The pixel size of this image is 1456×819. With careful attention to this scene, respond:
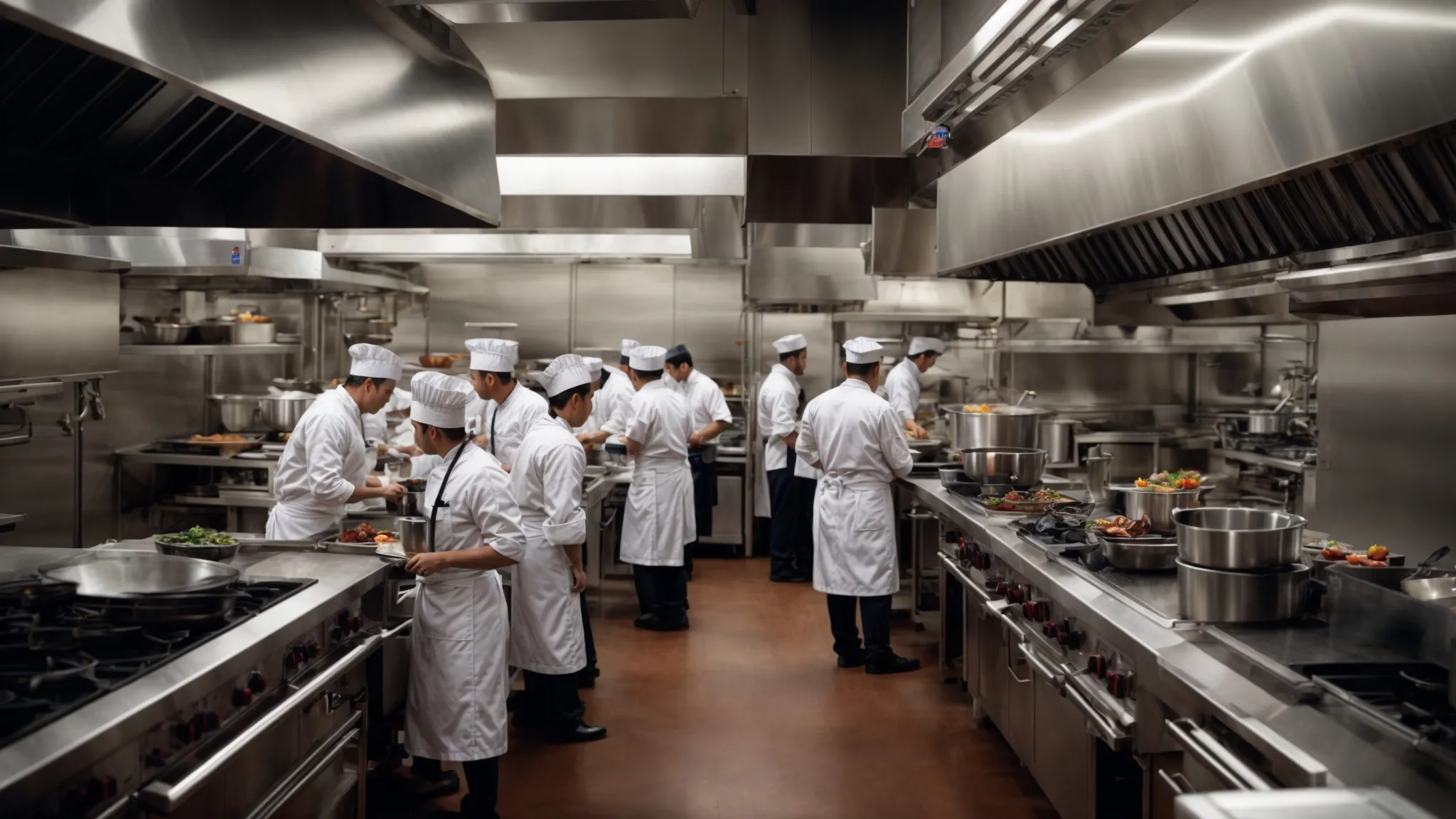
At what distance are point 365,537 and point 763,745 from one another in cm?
171

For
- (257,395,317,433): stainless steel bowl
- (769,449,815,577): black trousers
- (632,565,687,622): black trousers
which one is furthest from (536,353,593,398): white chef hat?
(769,449,815,577): black trousers

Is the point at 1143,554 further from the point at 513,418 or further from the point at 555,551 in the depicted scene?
the point at 513,418

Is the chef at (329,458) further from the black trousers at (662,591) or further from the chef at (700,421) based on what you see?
the chef at (700,421)

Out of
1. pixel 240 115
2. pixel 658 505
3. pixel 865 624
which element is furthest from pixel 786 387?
pixel 240 115

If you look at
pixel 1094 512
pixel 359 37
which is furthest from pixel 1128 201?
pixel 359 37

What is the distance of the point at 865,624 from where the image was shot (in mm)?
5344

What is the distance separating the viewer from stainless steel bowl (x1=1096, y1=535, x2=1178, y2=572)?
3.13 m

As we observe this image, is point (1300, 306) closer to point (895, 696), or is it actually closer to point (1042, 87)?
point (1042, 87)

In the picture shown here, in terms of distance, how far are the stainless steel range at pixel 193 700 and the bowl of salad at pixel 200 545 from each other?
0.31 ft

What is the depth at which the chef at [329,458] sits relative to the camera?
4195 mm

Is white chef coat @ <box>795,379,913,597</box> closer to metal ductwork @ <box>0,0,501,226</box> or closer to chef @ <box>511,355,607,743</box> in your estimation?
chef @ <box>511,355,607,743</box>

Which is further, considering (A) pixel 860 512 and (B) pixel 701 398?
(B) pixel 701 398

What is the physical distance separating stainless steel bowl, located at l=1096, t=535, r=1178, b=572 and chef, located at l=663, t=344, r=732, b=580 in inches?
169

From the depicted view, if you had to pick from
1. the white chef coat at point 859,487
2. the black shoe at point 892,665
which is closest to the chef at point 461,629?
the white chef coat at point 859,487
